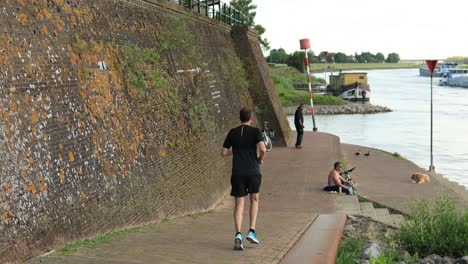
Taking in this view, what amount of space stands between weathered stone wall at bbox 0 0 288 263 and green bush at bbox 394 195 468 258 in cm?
408

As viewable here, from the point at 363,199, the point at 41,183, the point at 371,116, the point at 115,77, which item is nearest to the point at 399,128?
the point at 371,116

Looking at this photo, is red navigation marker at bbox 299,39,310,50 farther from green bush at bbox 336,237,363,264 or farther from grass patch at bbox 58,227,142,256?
grass patch at bbox 58,227,142,256

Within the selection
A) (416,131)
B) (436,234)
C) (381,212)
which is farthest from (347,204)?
(416,131)

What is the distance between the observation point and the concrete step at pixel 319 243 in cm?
734

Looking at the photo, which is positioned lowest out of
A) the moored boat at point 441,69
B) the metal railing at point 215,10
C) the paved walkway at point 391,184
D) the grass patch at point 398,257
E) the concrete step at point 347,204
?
the moored boat at point 441,69

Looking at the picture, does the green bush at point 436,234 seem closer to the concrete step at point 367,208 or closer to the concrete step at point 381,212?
the concrete step at point 367,208

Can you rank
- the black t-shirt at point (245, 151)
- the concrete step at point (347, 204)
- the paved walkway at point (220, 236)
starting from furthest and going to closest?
the concrete step at point (347, 204) < the black t-shirt at point (245, 151) < the paved walkway at point (220, 236)

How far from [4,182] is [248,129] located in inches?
114

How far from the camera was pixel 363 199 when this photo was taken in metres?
16.7

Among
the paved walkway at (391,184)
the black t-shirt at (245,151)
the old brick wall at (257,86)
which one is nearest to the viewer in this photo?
the black t-shirt at (245,151)

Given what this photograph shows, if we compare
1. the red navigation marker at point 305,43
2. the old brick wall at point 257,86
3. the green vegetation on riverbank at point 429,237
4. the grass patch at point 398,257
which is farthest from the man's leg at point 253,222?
the red navigation marker at point 305,43

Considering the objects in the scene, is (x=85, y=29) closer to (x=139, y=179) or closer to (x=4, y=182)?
(x=139, y=179)

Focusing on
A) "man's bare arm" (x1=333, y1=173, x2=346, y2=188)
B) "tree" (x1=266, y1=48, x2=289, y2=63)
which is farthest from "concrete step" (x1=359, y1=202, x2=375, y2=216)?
"tree" (x1=266, y1=48, x2=289, y2=63)

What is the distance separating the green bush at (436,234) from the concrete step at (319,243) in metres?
1.01
